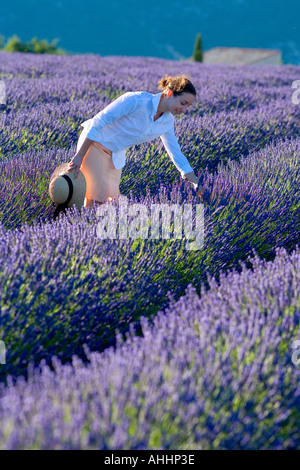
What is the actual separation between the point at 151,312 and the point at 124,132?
1.38m

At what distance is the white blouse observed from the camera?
123 inches

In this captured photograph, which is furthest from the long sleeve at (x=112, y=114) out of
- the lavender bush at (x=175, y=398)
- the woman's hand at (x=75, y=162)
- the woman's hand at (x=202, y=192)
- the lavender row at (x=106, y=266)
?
the lavender bush at (x=175, y=398)

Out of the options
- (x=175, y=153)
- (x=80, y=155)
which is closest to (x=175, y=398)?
(x=80, y=155)

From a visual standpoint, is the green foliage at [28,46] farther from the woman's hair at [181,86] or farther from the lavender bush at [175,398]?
the lavender bush at [175,398]

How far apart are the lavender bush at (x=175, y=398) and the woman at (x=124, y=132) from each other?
170 cm

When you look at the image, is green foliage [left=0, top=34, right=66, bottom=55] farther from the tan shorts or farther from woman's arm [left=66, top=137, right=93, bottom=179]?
woman's arm [left=66, top=137, right=93, bottom=179]

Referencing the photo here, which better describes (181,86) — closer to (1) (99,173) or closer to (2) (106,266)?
(1) (99,173)

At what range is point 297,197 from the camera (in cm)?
349

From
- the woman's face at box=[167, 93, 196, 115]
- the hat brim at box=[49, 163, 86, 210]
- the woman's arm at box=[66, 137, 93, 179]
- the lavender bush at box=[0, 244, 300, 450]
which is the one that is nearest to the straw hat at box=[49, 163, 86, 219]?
the hat brim at box=[49, 163, 86, 210]

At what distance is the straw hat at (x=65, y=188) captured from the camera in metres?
3.32

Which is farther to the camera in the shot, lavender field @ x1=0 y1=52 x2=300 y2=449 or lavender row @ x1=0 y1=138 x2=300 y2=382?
lavender row @ x1=0 y1=138 x2=300 y2=382

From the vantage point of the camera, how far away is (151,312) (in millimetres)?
2508

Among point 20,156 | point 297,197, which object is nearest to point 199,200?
point 297,197
